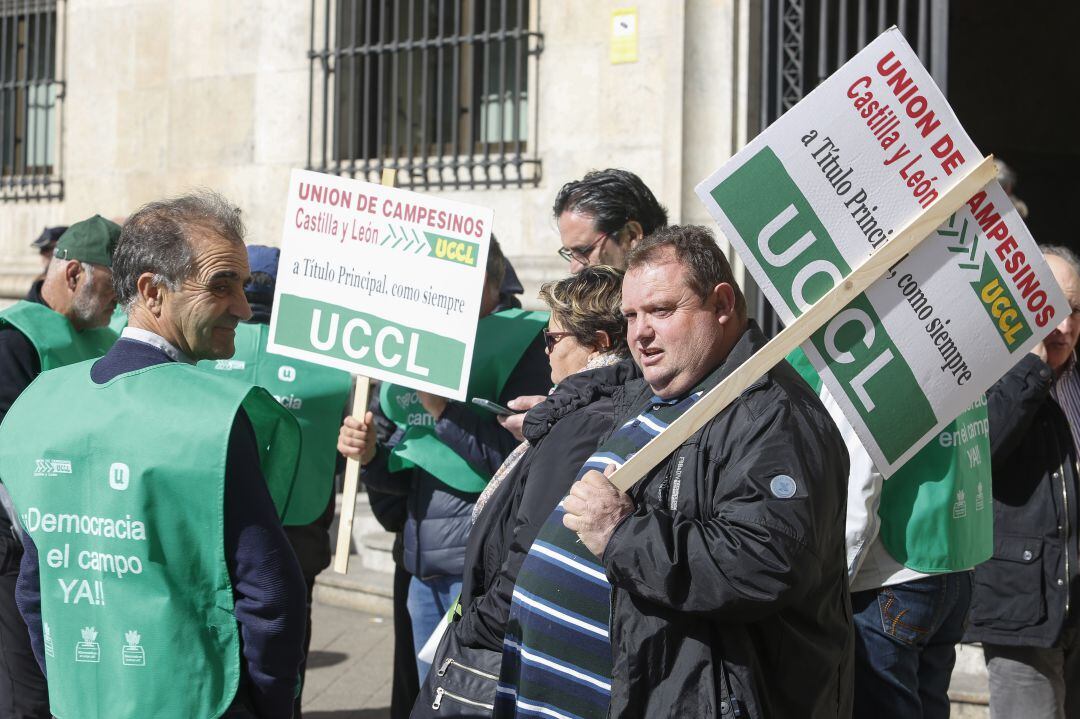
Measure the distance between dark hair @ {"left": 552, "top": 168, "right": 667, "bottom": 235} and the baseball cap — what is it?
1.56 meters

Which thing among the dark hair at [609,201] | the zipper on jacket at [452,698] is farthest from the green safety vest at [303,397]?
the zipper on jacket at [452,698]

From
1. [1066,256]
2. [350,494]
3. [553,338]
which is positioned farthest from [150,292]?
[1066,256]

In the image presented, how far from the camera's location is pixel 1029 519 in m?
4.08

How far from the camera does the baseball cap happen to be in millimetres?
4332

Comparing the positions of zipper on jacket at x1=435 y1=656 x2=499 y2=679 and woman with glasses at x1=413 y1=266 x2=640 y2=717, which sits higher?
woman with glasses at x1=413 y1=266 x2=640 y2=717

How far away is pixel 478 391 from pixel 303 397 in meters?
0.68

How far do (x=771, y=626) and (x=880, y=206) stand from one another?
89 cm

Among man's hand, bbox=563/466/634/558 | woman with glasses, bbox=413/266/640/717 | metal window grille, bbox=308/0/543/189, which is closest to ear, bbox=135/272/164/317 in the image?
woman with glasses, bbox=413/266/640/717

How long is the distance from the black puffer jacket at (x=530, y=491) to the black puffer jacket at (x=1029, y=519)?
1476 millimetres

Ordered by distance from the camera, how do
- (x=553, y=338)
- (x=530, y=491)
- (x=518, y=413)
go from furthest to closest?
(x=518, y=413) < (x=553, y=338) < (x=530, y=491)

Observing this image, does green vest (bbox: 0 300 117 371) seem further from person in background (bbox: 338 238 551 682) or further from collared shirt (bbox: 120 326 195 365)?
collared shirt (bbox: 120 326 195 365)

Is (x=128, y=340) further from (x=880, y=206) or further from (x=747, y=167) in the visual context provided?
(x=880, y=206)

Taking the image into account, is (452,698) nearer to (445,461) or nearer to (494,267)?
(445,461)

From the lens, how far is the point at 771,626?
248 cm
